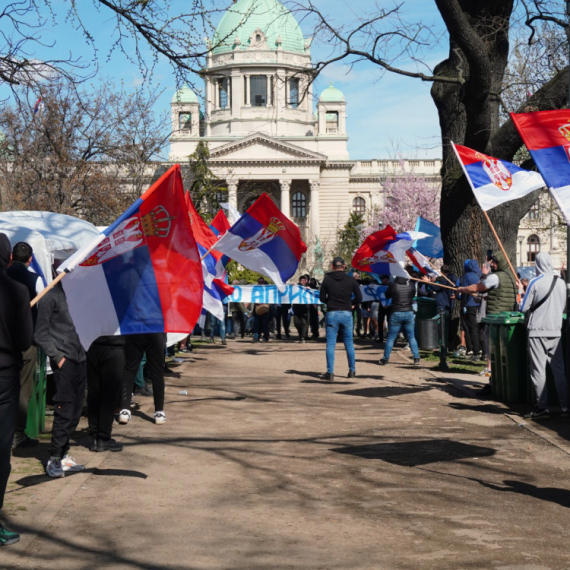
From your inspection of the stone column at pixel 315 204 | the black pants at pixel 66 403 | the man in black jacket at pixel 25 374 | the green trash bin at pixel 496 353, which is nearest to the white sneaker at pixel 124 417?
the man in black jacket at pixel 25 374

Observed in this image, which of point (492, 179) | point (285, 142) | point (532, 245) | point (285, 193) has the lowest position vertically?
point (492, 179)

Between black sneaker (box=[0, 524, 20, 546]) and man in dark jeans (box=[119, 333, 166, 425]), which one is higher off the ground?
man in dark jeans (box=[119, 333, 166, 425])

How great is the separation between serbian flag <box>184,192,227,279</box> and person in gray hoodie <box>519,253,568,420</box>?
6.13 meters

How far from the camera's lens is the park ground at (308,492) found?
5.23m

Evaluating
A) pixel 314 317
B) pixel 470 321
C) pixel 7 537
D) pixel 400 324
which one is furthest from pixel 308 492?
pixel 314 317

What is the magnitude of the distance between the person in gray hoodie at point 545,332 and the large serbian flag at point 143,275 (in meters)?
3.94

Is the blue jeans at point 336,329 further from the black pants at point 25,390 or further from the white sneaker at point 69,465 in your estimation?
the white sneaker at point 69,465

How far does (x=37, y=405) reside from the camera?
9.13 m

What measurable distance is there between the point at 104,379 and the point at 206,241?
7671 millimetres

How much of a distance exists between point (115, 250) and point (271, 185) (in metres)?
86.3

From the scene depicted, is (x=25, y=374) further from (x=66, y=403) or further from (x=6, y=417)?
(x=6, y=417)

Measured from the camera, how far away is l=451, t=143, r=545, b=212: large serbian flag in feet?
35.4

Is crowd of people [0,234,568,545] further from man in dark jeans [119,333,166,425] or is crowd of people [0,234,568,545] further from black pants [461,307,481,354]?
black pants [461,307,481,354]

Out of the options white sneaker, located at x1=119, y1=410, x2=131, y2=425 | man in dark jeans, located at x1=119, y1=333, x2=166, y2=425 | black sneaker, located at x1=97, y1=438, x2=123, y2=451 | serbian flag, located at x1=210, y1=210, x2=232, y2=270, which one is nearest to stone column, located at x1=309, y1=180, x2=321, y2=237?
serbian flag, located at x1=210, y1=210, x2=232, y2=270
